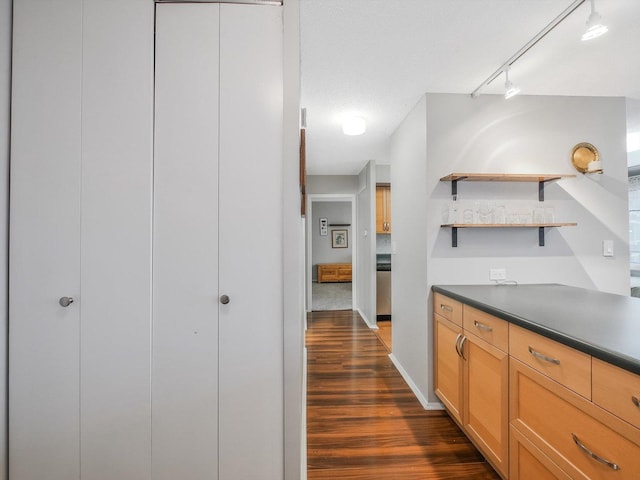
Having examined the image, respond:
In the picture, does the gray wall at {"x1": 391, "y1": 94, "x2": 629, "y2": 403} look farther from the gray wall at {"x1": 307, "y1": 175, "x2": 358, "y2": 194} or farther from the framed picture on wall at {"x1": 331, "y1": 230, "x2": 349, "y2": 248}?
the framed picture on wall at {"x1": 331, "y1": 230, "x2": 349, "y2": 248}

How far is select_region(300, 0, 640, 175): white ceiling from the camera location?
142 centimetres

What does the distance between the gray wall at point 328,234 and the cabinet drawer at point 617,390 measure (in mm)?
7083

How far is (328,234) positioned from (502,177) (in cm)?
610

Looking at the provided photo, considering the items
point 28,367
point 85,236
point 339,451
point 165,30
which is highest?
point 165,30

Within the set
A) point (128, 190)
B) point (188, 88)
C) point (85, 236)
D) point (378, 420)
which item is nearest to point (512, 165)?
point (378, 420)

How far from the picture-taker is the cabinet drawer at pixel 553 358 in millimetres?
968

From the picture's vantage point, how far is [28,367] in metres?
1.17

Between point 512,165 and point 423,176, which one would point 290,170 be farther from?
point 512,165

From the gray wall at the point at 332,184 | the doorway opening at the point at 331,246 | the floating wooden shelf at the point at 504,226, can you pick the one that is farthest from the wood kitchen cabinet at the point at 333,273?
the floating wooden shelf at the point at 504,226

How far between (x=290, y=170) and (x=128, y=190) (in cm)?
66

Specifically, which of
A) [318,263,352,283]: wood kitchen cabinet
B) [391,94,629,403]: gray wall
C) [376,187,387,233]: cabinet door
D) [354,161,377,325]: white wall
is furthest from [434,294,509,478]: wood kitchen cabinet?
[318,263,352,283]: wood kitchen cabinet

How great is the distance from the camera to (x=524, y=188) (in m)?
2.21

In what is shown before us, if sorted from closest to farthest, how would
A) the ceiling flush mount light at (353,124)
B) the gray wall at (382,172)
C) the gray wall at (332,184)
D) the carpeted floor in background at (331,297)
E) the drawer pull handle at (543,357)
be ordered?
the drawer pull handle at (543,357) < the ceiling flush mount light at (353,124) < the gray wall at (382,172) < the gray wall at (332,184) < the carpeted floor in background at (331,297)

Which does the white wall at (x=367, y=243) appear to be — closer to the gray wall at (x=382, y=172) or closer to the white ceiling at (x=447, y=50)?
the gray wall at (x=382, y=172)
